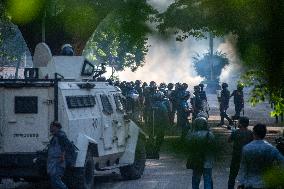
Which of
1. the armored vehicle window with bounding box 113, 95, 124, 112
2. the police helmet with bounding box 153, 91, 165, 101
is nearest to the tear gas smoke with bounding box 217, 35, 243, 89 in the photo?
the armored vehicle window with bounding box 113, 95, 124, 112

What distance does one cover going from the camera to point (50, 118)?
1242 centimetres

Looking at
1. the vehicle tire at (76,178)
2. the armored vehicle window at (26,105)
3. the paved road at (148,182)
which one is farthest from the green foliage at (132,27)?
the paved road at (148,182)

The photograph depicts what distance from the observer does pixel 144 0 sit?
72.1 inches

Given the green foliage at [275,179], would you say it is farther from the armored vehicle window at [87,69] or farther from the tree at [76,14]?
the armored vehicle window at [87,69]

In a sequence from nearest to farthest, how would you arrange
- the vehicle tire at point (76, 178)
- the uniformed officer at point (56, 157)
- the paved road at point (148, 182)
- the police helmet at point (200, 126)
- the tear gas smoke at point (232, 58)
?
1. the tear gas smoke at point (232, 58)
2. the police helmet at point (200, 126)
3. the uniformed officer at point (56, 157)
4. the vehicle tire at point (76, 178)
5. the paved road at point (148, 182)

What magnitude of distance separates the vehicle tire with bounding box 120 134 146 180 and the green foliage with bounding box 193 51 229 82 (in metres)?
13.3

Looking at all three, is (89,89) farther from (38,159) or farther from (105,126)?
(38,159)

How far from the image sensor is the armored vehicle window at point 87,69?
1389cm

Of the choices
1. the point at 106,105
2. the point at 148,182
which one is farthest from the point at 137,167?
the point at 106,105

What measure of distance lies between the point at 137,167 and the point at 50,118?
3595 mm

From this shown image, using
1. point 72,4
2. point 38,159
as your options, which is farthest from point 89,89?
point 72,4

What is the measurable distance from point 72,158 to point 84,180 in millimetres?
653

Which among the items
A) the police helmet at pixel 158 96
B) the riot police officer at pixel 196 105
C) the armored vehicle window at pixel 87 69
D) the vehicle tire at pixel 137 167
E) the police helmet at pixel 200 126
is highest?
the armored vehicle window at pixel 87 69

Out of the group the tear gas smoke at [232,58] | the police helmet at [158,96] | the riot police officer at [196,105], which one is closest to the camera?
the tear gas smoke at [232,58]
